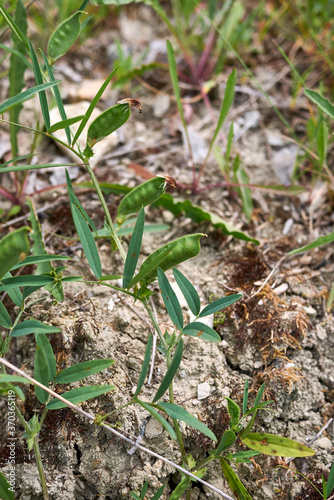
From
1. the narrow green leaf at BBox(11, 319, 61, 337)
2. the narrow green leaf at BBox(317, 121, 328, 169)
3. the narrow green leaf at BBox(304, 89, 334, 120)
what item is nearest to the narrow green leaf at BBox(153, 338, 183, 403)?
the narrow green leaf at BBox(11, 319, 61, 337)

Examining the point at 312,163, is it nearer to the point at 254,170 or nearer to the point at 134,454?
the point at 254,170

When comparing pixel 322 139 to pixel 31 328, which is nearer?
pixel 31 328

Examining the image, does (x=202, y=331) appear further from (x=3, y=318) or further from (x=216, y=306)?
(x=3, y=318)

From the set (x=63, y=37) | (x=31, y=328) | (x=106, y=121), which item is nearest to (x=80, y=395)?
(x=31, y=328)

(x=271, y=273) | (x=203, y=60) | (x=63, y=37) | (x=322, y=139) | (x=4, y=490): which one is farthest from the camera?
(x=203, y=60)

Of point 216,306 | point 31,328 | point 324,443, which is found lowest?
point 324,443

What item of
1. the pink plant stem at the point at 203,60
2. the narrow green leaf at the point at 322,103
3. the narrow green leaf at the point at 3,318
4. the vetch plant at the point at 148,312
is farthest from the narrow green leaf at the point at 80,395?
the pink plant stem at the point at 203,60

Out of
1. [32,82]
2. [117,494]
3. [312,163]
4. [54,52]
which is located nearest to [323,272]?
[312,163]
